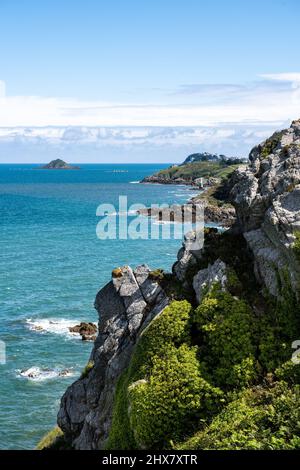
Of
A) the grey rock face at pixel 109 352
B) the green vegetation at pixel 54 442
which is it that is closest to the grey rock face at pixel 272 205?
the grey rock face at pixel 109 352

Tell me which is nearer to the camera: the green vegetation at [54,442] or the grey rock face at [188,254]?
the grey rock face at [188,254]

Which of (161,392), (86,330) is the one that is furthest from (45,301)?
(161,392)

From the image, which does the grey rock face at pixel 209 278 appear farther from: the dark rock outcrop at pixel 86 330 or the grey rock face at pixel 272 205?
the dark rock outcrop at pixel 86 330

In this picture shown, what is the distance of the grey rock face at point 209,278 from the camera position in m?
22.9

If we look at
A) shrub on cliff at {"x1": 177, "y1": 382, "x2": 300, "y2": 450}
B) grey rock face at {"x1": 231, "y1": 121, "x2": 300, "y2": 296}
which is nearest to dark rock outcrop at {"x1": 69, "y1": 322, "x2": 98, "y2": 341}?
grey rock face at {"x1": 231, "y1": 121, "x2": 300, "y2": 296}

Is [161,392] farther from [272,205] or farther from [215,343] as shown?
[272,205]

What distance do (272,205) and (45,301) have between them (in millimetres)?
42790

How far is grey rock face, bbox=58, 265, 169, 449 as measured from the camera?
24.9 m

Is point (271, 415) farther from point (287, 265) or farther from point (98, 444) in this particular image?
point (98, 444)

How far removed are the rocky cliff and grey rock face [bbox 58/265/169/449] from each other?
0.06m

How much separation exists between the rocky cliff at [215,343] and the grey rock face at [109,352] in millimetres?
64

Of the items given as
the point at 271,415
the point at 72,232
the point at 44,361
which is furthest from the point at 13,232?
the point at 271,415
